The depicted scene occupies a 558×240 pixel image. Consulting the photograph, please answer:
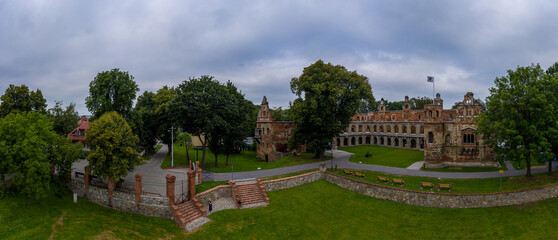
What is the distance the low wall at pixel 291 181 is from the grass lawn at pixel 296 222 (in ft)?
9.13

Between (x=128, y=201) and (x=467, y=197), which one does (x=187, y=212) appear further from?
(x=467, y=197)

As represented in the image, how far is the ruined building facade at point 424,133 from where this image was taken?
119ft

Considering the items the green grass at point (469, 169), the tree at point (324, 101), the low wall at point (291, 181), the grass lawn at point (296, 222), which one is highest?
the tree at point (324, 101)

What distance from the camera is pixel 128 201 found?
1001 inches

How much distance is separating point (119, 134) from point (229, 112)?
529 inches

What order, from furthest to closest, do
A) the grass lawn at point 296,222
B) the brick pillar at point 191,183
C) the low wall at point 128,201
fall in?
the brick pillar at point 191,183
the low wall at point 128,201
the grass lawn at point 296,222

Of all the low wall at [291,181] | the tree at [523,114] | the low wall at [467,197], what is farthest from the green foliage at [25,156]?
the tree at [523,114]

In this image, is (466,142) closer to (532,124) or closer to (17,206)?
(532,124)

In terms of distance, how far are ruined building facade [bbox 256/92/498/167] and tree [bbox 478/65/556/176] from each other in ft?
23.3

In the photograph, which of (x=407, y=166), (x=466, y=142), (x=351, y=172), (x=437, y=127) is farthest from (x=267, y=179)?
(x=466, y=142)

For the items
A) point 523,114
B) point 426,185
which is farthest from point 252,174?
point 523,114

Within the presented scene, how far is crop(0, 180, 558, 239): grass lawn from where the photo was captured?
20688 millimetres

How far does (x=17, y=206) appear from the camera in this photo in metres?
22.6

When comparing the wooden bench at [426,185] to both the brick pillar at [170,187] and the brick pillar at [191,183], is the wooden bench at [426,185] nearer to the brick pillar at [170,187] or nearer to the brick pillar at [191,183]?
the brick pillar at [191,183]
